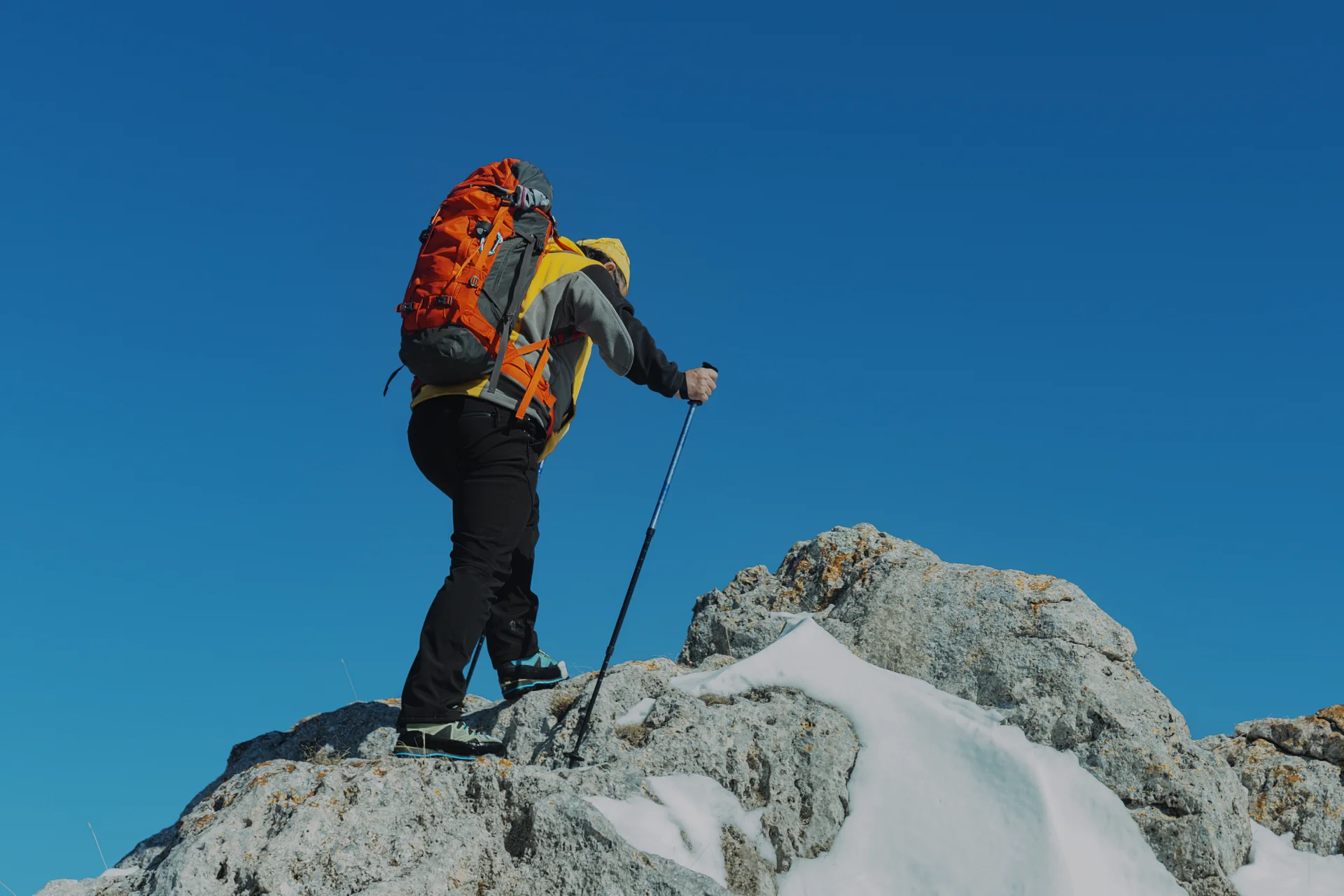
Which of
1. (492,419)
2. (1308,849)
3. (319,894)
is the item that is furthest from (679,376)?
(1308,849)

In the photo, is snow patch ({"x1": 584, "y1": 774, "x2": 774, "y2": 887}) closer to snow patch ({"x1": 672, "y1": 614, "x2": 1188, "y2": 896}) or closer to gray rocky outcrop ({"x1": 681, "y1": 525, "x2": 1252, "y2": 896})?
snow patch ({"x1": 672, "y1": 614, "x2": 1188, "y2": 896})

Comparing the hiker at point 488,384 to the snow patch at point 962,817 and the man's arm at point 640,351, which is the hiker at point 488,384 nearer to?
the man's arm at point 640,351

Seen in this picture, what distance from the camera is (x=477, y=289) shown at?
5895 millimetres

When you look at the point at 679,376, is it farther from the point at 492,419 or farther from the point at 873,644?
the point at 873,644

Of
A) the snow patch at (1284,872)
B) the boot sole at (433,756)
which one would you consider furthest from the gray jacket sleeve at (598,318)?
the snow patch at (1284,872)

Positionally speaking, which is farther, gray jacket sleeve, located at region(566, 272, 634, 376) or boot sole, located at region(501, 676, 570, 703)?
boot sole, located at region(501, 676, 570, 703)

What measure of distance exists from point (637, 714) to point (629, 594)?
764 millimetres

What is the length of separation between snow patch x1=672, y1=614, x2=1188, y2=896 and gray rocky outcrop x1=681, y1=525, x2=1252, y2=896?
0.21 m

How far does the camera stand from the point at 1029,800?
18.3 ft

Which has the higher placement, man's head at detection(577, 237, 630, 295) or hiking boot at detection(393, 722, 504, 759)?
man's head at detection(577, 237, 630, 295)

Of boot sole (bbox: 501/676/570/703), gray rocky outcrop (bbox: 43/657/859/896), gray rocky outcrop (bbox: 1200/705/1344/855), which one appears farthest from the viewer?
boot sole (bbox: 501/676/570/703)

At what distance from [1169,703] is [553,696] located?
400 centimetres

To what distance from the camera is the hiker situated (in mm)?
5543

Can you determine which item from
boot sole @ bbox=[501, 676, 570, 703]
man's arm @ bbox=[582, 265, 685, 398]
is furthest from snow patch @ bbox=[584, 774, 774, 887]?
man's arm @ bbox=[582, 265, 685, 398]
